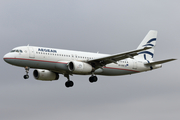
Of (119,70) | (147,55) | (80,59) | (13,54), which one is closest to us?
(13,54)

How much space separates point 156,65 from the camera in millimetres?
61969

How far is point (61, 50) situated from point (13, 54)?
6736 millimetres

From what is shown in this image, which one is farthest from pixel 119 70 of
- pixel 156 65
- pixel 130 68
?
pixel 156 65

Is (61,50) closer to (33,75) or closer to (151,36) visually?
(33,75)

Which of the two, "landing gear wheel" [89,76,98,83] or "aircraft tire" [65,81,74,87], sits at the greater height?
"aircraft tire" [65,81,74,87]

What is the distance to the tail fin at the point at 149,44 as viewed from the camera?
64625 millimetres

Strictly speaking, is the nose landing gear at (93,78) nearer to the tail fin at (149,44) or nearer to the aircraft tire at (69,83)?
the aircraft tire at (69,83)

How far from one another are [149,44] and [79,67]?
56.2 feet

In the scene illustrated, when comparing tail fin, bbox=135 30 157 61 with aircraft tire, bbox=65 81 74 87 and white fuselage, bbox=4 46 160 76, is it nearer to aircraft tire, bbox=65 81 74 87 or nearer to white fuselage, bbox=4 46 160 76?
white fuselage, bbox=4 46 160 76

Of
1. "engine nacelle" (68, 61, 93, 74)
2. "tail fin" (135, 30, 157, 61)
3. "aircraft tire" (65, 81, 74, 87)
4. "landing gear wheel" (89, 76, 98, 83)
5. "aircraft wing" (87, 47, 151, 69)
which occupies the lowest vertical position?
"landing gear wheel" (89, 76, 98, 83)

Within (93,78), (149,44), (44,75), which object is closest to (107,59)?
(93,78)

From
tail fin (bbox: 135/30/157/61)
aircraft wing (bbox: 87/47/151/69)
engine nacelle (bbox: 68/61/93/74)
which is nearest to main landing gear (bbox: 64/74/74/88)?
aircraft wing (bbox: 87/47/151/69)

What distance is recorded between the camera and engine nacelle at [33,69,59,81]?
58750mm

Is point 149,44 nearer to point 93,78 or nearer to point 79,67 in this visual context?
point 93,78
